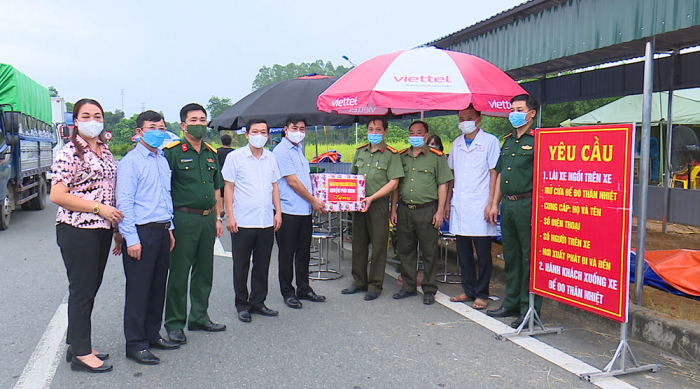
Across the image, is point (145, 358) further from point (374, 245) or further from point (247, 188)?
point (374, 245)

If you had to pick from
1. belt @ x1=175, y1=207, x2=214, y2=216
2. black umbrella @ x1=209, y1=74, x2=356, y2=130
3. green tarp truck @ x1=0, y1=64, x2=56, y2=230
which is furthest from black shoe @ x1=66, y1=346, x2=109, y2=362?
green tarp truck @ x1=0, y1=64, x2=56, y2=230

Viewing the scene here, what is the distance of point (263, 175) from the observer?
5.23m

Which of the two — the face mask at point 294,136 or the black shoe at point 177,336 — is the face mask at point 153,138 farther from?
the face mask at point 294,136

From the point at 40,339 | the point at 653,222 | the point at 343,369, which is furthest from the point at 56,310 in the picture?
the point at 653,222

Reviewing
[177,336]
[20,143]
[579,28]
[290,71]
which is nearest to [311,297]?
[177,336]

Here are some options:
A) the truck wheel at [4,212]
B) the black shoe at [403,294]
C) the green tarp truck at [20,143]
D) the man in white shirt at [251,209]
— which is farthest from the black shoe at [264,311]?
the truck wheel at [4,212]

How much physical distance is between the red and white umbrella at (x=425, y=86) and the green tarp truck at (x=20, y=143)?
23.6ft

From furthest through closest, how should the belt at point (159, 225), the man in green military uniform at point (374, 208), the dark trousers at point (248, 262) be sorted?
the man in green military uniform at point (374, 208), the dark trousers at point (248, 262), the belt at point (159, 225)

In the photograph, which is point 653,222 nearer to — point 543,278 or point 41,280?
point 543,278

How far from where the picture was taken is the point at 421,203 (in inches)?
231

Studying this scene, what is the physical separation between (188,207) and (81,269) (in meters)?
0.98

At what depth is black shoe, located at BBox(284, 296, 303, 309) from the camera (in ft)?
18.3

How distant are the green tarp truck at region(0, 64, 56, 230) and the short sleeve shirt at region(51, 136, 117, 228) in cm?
718

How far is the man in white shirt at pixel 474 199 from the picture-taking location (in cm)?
565
